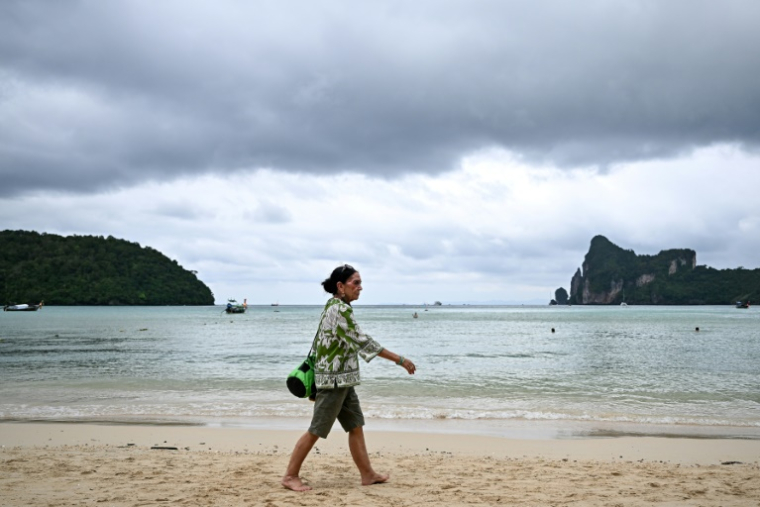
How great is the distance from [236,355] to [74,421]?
15.9m

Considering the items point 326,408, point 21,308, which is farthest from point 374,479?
point 21,308

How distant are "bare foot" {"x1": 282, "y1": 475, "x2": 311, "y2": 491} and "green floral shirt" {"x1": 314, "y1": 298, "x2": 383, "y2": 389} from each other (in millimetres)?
1067

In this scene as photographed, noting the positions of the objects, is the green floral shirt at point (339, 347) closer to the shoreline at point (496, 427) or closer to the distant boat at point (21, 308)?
the shoreline at point (496, 427)

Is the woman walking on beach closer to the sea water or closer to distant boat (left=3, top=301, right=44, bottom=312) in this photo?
the sea water

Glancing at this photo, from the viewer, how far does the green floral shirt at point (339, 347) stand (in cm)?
500

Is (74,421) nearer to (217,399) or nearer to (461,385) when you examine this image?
(217,399)

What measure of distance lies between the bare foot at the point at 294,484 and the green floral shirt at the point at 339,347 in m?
1.07

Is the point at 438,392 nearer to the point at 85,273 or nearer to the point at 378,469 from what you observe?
the point at 378,469

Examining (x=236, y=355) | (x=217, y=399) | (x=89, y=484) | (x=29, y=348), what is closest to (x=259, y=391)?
(x=217, y=399)

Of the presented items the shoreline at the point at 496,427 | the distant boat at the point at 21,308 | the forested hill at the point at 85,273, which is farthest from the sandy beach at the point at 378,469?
the forested hill at the point at 85,273

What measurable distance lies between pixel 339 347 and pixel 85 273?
518 feet

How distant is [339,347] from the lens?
5.05 m

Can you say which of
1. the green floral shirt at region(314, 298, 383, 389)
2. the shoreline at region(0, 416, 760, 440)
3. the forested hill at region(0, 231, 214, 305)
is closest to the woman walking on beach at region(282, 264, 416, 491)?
the green floral shirt at region(314, 298, 383, 389)

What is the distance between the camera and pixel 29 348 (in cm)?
2945
